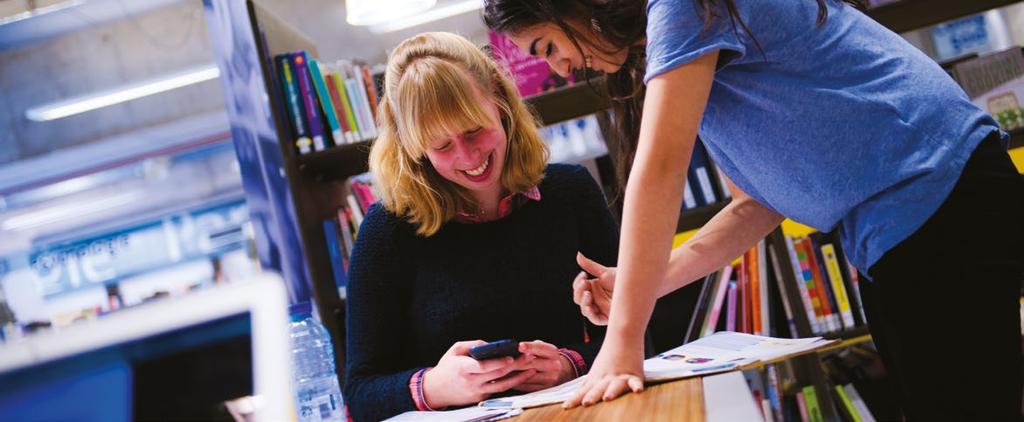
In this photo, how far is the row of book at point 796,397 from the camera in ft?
7.65

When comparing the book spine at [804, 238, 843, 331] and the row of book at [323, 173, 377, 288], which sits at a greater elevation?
the row of book at [323, 173, 377, 288]

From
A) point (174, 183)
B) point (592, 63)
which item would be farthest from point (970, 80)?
point (174, 183)

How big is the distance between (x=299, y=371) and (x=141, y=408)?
111 cm

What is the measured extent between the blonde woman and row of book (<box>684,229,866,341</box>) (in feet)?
2.86

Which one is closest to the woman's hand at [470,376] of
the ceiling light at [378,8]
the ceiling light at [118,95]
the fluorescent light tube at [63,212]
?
the ceiling light at [378,8]

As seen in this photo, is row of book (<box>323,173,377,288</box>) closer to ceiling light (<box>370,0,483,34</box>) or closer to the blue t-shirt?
the blue t-shirt

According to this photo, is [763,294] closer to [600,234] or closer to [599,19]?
[600,234]

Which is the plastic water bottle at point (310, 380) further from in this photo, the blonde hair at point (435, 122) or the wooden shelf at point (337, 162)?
the wooden shelf at point (337, 162)

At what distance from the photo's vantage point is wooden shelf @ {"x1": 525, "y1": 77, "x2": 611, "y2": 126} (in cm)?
240

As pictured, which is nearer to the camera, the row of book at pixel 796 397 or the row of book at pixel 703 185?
the row of book at pixel 796 397

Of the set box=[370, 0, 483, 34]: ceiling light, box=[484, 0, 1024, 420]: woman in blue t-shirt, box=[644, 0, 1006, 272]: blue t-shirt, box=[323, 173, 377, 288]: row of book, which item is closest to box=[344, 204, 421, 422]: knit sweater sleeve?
box=[484, 0, 1024, 420]: woman in blue t-shirt

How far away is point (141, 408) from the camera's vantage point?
445 millimetres

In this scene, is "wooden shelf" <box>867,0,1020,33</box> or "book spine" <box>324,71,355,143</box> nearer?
"wooden shelf" <box>867,0,1020,33</box>

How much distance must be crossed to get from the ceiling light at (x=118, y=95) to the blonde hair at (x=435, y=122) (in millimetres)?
4971
